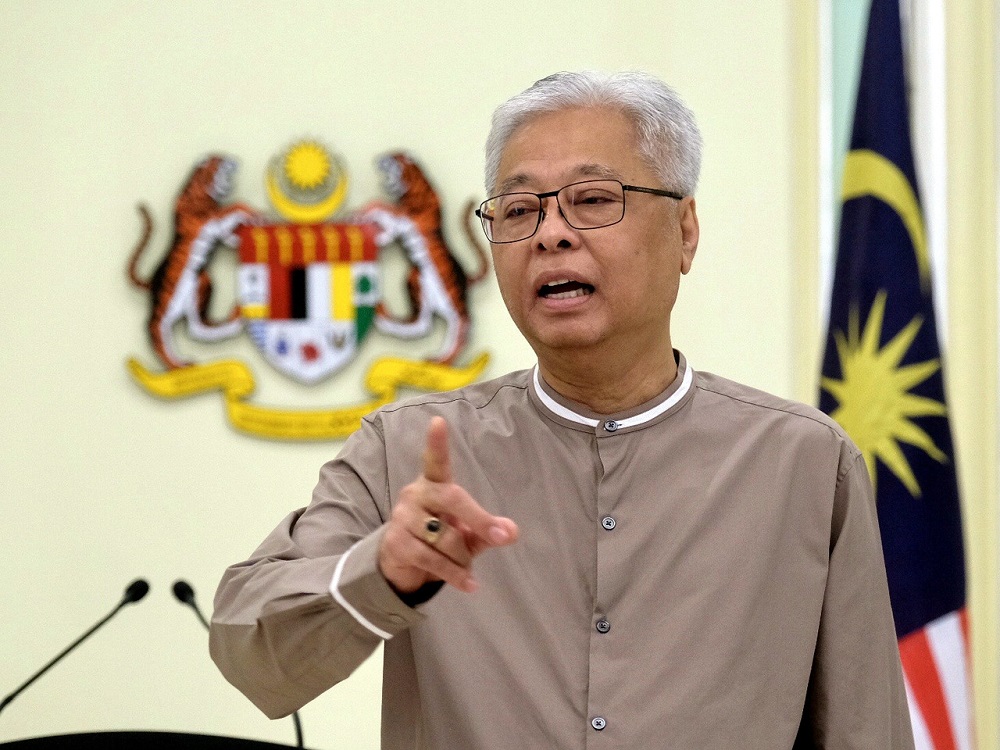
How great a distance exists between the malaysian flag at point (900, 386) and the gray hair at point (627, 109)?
5.52ft

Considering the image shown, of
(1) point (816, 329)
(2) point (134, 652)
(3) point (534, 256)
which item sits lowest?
(2) point (134, 652)

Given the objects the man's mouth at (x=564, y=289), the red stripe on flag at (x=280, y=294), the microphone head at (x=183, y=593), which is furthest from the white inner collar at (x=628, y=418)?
the red stripe on flag at (x=280, y=294)

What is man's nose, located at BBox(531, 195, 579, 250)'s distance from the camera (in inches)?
59.9

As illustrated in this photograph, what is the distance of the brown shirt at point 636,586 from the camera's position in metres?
1.40

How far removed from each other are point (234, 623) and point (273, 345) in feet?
7.33

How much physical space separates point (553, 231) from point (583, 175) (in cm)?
10

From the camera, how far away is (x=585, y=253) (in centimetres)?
153

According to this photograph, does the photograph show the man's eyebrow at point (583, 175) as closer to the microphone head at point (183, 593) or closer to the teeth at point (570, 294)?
the teeth at point (570, 294)

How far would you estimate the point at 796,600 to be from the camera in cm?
149

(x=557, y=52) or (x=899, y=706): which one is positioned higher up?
(x=557, y=52)

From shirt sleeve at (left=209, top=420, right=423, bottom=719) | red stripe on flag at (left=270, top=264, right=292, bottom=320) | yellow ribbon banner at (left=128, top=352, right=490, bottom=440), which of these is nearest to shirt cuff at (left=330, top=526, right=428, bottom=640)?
shirt sleeve at (left=209, top=420, right=423, bottom=719)

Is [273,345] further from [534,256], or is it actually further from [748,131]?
[534,256]

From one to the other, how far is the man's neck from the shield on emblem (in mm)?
1807

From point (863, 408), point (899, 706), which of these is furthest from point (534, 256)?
point (863, 408)
